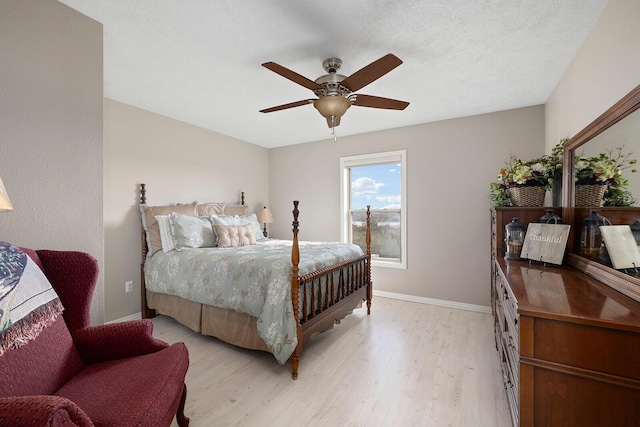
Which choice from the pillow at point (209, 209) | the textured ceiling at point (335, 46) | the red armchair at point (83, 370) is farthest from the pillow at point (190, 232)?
the red armchair at point (83, 370)

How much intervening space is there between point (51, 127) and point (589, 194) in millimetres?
3183

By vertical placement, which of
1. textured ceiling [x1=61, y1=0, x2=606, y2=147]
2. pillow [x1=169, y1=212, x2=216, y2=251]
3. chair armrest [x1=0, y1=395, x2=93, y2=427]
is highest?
textured ceiling [x1=61, y1=0, x2=606, y2=147]

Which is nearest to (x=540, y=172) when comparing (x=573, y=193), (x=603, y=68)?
(x=573, y=193)

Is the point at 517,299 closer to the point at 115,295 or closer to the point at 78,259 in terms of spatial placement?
the point at 78,259

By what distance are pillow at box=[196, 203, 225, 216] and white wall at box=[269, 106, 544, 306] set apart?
2.06 m

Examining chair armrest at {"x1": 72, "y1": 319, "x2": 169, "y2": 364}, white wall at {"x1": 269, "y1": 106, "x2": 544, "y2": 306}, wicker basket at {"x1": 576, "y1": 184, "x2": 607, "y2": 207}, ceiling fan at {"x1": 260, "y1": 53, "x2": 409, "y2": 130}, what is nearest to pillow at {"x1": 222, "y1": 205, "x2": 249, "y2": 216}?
white wall at {"x1": 269, "y1": 106, "x2": 544, "y2": 306}

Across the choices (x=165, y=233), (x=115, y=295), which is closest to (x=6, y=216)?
(x=165, y=233)

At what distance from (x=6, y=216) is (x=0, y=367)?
819 millimetres

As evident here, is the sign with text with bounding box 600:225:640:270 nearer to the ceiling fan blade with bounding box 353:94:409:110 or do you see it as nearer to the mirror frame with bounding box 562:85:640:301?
the mirror frame with bounding box 562:85:640:301

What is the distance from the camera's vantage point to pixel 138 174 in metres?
3.31

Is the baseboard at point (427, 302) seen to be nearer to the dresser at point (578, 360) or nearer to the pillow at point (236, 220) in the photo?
the pillow at point (236, 220)

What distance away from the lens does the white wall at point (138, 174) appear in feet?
10.1

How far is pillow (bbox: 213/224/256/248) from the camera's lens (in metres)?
3.32

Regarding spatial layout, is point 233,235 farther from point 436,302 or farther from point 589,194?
point 589,194
